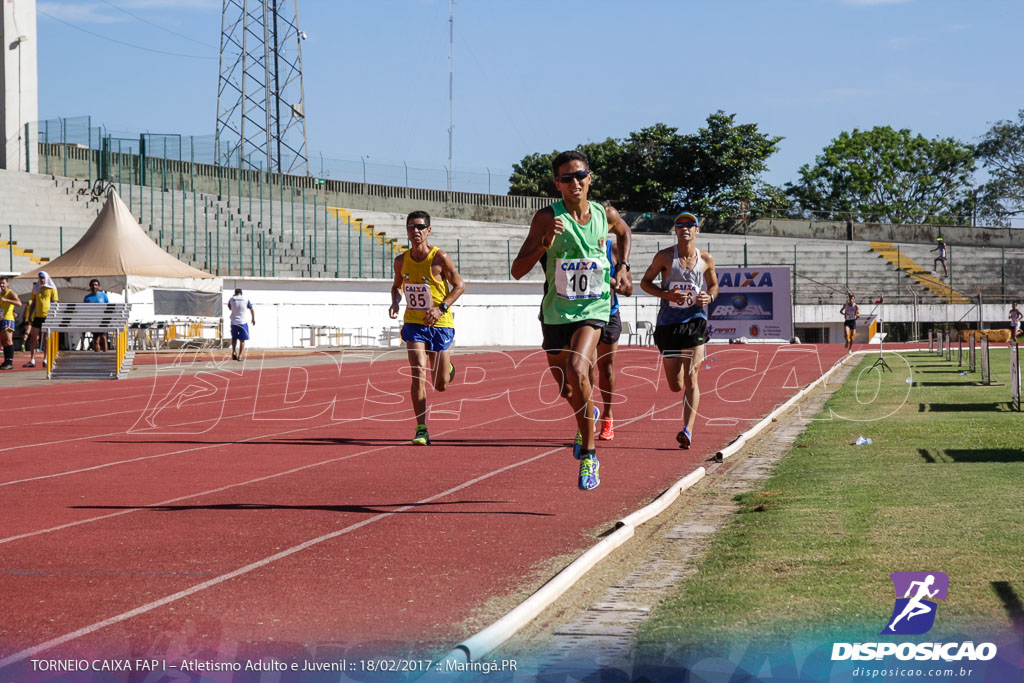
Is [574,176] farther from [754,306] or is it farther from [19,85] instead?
[19,85]

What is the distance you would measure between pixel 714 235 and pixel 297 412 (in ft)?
162

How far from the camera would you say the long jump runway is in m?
4.57

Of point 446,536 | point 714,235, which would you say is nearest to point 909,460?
point 446,536

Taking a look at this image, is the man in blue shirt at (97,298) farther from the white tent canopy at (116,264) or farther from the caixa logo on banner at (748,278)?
the caixa logo on banner at (748,278)

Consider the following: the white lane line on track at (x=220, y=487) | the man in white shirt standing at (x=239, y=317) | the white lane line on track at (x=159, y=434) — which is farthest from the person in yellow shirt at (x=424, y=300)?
the man in white shirt standing at (x=239, y=317)

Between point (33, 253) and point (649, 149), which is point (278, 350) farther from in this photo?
point (649, 149)

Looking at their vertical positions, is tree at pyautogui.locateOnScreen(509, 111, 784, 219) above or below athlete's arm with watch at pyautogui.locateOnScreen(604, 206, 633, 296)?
above

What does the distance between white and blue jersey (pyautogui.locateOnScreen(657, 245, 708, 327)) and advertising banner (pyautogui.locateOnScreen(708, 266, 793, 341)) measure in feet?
77.9

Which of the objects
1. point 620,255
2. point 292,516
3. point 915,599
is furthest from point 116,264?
point 915,599

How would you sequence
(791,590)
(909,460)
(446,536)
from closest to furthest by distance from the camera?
(791,590)
(446,536)
(909,460)

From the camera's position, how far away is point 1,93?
43562 mm

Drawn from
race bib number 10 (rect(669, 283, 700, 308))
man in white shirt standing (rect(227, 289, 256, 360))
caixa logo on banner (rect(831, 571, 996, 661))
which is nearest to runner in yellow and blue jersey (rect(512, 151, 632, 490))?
race bib number 10 (rect(669, 283, 700, 308))

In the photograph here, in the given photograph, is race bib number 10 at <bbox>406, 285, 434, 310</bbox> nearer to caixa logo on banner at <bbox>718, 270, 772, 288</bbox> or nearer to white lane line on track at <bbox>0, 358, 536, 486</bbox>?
white lane line on track at <bbox>0, 358, 536, 486</bbox>

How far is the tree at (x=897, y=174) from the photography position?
8231 centimetres
